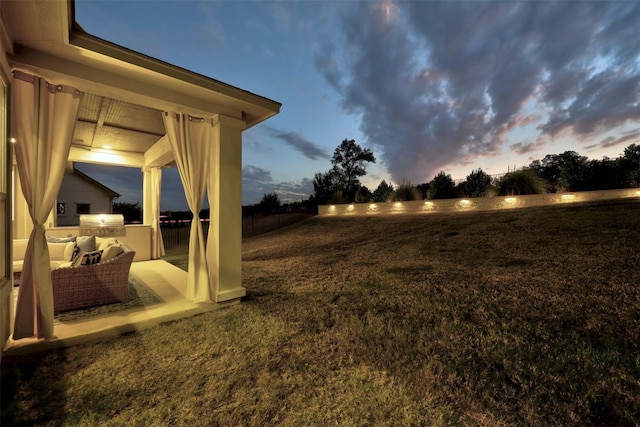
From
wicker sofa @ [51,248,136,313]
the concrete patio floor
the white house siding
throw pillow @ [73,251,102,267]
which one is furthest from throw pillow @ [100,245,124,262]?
the white house siding

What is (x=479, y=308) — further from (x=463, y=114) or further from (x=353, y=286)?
(x=463, y=114)

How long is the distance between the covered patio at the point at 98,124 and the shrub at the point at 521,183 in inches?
404

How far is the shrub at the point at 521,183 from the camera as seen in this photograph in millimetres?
9242

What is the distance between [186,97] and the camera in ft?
9.30

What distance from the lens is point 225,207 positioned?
3.14m

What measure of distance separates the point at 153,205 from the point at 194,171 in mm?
4463

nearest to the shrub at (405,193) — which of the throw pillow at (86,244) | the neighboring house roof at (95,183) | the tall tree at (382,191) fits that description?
the tall tree at (382,191)

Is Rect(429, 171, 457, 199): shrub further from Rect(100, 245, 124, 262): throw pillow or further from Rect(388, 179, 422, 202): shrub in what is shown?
Rect(100, 245, 124, 262): throw pillow

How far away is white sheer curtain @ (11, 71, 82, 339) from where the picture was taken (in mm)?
2131

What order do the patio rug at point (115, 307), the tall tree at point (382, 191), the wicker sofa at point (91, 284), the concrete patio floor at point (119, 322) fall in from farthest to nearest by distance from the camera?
the tall tree at point (382, 191) → the wicker sofa at point (91, 284) → the patio rug at point (115, 307) → the concrete patio floor at point (119, 322)

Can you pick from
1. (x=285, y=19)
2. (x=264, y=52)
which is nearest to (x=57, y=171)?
(x=285, y=19)

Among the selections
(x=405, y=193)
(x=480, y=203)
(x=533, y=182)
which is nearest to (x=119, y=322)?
(x=480, y=203)

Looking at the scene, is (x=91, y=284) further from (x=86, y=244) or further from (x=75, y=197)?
(x=75, y=197)

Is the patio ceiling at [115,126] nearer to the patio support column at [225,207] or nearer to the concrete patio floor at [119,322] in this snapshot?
the patio support column at [225,207]
